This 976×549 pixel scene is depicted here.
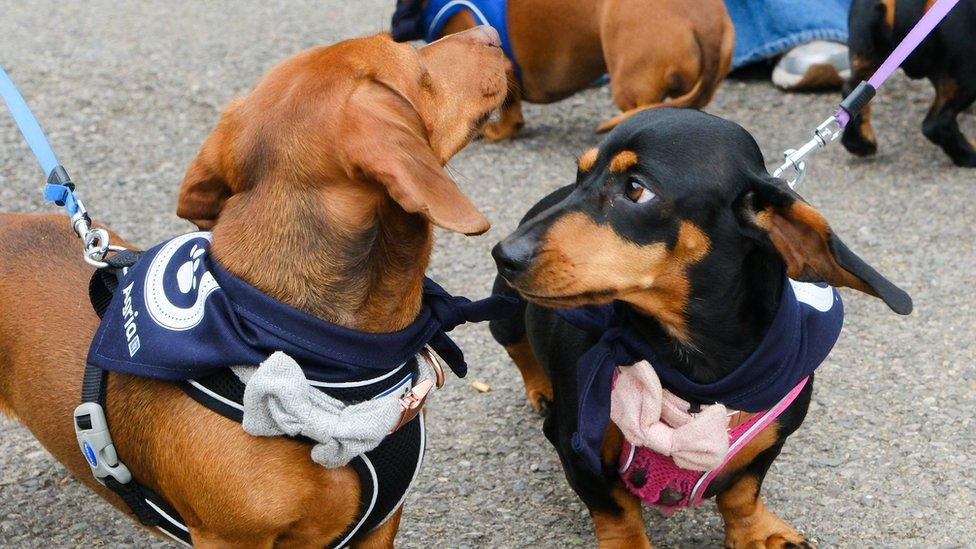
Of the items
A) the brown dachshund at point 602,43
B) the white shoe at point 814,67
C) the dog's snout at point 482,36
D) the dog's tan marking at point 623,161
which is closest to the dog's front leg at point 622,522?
the dog's tan marking at point 623,161

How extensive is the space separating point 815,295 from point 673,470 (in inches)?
22.8

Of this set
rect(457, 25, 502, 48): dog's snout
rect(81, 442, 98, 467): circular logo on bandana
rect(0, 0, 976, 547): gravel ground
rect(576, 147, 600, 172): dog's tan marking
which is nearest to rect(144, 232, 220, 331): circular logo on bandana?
rect(81, 442, 98, 467): circular logo on bandana

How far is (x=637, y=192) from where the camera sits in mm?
2594

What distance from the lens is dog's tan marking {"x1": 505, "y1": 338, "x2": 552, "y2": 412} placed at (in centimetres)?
391

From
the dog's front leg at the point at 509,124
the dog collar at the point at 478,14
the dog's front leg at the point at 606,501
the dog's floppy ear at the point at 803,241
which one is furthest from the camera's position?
the dog's front leg at the point at 509,124

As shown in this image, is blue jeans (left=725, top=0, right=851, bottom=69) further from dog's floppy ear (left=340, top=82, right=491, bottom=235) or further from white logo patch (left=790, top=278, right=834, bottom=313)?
dog's floppy ear (left=340, top=82, right=491, bottom=235)

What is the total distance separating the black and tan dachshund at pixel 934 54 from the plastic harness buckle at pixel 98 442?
4.12 metres

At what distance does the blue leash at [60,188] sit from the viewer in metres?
2.74

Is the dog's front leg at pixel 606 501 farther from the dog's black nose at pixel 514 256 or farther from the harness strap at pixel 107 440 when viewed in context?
the harness strap at pixel 107 440

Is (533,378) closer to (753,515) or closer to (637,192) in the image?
(753,515)

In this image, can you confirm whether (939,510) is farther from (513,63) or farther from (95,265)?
(513,63)

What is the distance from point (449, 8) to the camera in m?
6.02

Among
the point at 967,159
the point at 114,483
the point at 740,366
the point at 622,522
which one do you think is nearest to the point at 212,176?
the point at 114,483

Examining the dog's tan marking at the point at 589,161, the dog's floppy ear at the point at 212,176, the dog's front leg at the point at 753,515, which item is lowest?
the dog's front leg at the point at 753,515
